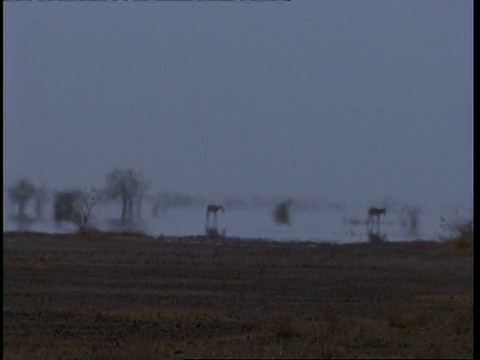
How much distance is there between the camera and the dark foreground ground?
17312 millimetres

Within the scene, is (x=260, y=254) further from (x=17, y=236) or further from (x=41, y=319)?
(x=41, y=319)

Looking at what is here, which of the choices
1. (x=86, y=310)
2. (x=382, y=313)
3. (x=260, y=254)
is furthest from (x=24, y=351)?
(x=260, y=254)

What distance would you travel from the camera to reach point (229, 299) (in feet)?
94.7

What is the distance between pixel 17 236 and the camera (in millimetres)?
54188

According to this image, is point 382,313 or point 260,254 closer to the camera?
point 382,313

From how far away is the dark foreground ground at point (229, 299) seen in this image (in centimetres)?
1731

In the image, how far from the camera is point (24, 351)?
17.0 metres
